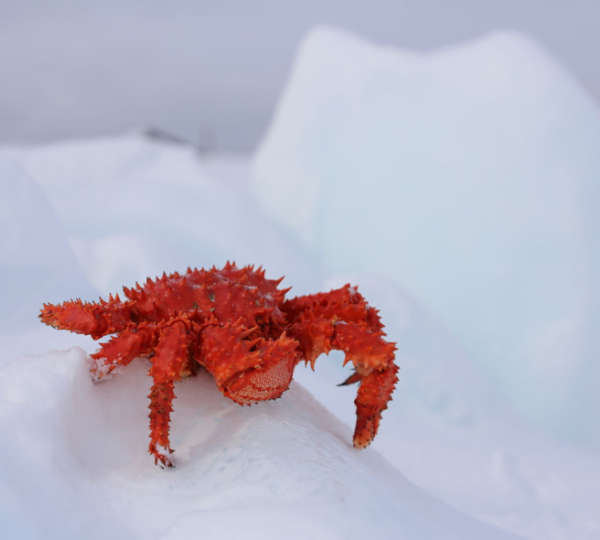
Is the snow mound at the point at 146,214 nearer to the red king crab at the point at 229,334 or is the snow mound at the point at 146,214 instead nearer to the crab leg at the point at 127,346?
the red king crab at the point at 229,334

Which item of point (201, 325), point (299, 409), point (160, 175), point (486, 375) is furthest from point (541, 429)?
point (160, 175)

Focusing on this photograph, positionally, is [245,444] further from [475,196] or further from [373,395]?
[475,196]

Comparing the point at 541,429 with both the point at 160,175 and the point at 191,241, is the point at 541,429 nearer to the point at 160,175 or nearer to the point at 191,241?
the point at 191,241

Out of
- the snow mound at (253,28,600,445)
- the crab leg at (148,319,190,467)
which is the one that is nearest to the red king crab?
the crab leg at (148,319,190,467)

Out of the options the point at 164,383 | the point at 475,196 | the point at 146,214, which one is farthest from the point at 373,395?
the point at 146,214

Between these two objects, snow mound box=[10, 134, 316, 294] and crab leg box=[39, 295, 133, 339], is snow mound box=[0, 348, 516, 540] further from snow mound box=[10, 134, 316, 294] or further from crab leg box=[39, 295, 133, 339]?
snow mound box=[10, 134, 316, 294]

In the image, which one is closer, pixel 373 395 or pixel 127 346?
pixel 127 346
